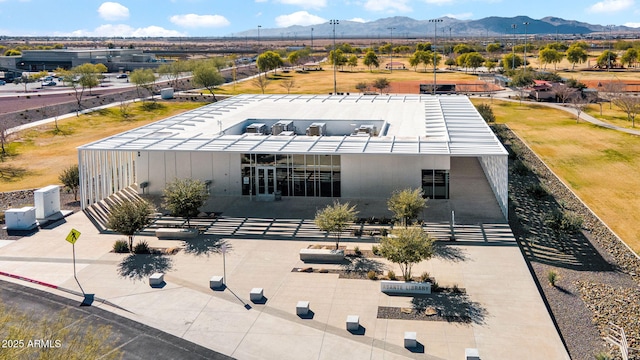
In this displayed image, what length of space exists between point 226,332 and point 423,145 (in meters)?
20.1

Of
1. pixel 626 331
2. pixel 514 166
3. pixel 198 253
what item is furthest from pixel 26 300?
pixel 514 166

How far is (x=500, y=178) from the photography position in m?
34.8

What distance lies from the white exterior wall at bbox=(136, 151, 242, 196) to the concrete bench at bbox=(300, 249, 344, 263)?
39.2ft

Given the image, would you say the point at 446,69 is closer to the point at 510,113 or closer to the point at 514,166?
the point at 510,113

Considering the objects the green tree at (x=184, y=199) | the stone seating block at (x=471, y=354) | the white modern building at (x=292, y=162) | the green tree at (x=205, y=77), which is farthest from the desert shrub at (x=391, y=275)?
the green tree at (x=205, y=77)

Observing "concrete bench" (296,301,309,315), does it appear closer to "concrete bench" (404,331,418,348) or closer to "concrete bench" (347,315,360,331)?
"concrete bench" (347,315,360,331)

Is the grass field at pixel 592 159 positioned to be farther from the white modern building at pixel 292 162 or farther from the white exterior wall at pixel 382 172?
the white exterior wall at pixel 382 172

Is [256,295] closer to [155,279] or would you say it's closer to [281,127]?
[155,279]

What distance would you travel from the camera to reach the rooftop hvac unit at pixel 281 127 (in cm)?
4672

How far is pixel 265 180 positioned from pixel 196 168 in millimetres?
4771

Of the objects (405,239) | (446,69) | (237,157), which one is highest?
(446,69)

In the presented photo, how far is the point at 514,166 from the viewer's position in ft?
155

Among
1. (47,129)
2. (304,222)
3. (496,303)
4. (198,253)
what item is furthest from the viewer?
(47,129)

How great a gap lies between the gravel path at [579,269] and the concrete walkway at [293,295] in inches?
35.9
